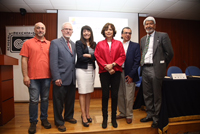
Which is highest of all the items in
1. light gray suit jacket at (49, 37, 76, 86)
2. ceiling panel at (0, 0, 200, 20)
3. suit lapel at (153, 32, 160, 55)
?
ceiling panel at (0, 0, 200, 20)

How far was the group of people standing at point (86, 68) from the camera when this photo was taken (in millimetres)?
1793

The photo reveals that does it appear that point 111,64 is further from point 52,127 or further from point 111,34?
point 52,127

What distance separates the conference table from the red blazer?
34.3 inches

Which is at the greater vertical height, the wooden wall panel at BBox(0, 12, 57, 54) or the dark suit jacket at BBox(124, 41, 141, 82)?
the wooden wall panel at BBox(0, 12, 57, 54)

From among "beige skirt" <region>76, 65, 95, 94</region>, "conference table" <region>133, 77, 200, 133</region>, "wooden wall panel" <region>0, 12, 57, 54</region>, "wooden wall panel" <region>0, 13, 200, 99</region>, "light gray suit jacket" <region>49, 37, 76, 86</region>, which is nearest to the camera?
"light gray suit jacket" <region>49, 37, 76, 86</region>

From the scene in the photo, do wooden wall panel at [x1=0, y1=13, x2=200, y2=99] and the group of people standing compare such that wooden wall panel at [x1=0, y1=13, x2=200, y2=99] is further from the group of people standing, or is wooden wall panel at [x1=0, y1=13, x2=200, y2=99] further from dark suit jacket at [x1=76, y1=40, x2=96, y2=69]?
dark suit jacket at [x1=76, y1=40, x2=96, y2=69]

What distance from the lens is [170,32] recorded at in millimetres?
4336

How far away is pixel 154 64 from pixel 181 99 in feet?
2.59

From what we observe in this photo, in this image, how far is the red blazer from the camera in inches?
70.6

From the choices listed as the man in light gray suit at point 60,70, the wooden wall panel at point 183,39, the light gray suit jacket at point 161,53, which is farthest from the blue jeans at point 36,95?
the wooden wall panel at point 183,39

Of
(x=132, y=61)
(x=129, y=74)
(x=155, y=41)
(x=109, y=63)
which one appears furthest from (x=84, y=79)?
(x=155, y=41)

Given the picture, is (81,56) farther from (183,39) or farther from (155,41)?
(183,39)

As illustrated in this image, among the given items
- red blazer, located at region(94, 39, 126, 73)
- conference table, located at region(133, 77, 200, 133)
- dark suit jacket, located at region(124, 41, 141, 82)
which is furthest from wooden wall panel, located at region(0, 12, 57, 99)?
conference table, located at region(133, 77, 200, 133)

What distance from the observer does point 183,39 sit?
174 inches
